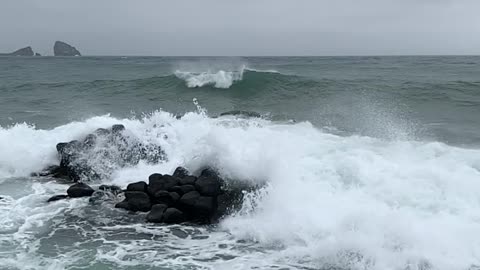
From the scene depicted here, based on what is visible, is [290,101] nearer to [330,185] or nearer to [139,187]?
[330,185]

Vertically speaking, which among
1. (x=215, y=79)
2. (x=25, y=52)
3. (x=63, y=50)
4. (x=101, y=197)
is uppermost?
(x=63, y=50)

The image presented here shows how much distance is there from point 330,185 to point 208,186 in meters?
2.21

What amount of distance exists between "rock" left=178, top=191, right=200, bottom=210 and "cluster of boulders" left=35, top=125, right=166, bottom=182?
2816mm

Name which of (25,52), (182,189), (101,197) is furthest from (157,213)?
(25,52)

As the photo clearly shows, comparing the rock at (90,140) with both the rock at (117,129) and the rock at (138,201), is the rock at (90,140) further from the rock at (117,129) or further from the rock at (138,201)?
the rock at (138,201)

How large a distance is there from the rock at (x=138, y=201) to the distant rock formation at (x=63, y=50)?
10593cm

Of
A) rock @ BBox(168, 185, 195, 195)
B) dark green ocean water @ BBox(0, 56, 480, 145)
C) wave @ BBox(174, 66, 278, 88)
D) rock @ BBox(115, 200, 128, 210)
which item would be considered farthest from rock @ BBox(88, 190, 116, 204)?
wave @ BBox(174, 66, 278, 88)

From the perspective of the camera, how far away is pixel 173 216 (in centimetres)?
777

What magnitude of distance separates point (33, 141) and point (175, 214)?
6.17 metres

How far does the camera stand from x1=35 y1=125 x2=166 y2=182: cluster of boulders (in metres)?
10.2

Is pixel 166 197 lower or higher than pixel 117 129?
lower

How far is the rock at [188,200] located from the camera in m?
7.86

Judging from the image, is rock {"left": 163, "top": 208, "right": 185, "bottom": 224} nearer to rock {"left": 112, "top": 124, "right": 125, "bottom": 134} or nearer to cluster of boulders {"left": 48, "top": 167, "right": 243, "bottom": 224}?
cluster of boulders {"left": 48, "top": 167, "right": 243, "bottom": 224}

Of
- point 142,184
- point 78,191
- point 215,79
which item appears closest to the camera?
point 142,184
